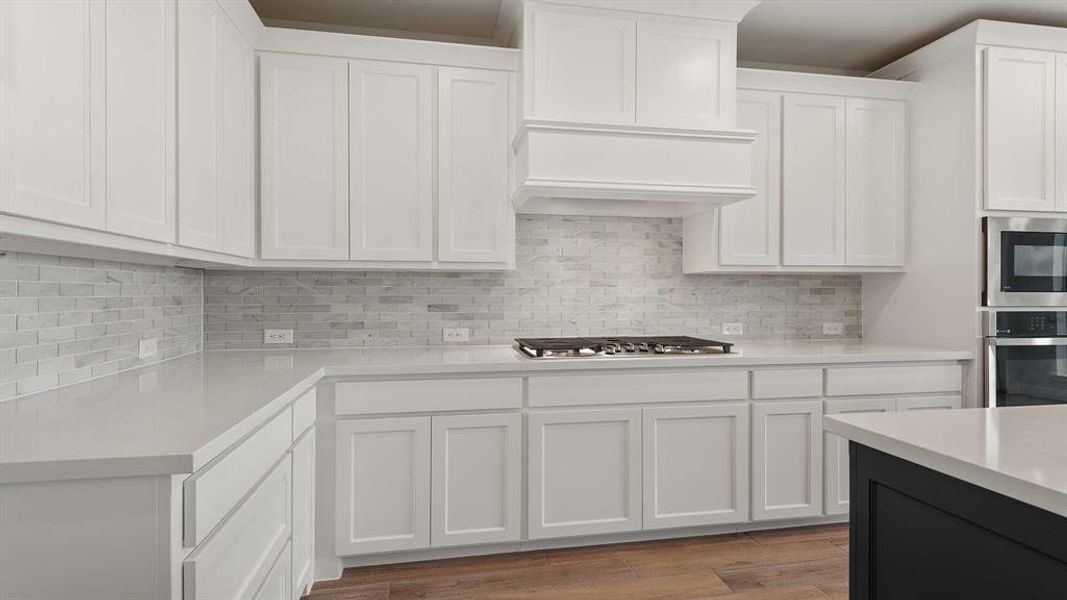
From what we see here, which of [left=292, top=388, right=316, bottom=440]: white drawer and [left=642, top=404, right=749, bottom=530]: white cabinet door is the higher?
[left=292, top=388, right=316, bottom=440]: white drawer

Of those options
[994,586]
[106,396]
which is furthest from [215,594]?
[994,586]

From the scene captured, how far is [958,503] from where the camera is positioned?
1057mm

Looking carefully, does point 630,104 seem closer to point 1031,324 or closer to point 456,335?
point 456,335

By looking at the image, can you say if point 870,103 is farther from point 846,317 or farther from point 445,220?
point 445,220

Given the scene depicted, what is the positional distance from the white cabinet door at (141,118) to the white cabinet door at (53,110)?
0.05 m

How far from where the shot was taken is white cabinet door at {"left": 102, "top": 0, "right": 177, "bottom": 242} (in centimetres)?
146

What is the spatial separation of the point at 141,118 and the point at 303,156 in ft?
3.56

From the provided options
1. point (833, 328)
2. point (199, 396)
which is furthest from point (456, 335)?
point (833, 328)

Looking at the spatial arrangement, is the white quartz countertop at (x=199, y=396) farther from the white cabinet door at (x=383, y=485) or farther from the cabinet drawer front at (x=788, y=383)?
the white cabinet door at (x=383, y=485)

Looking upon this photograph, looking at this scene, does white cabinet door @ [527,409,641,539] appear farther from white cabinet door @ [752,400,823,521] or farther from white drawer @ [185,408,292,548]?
white drawer @ [185,408,292,548]

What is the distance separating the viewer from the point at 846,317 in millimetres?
3652

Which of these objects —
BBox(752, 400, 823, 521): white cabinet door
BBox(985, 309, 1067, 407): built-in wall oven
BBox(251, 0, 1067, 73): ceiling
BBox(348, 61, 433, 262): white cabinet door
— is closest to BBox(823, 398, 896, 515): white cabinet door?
BBox(752, 400, 823, 521): white cabinet door

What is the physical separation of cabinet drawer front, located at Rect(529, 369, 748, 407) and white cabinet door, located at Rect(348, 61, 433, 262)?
87 cm

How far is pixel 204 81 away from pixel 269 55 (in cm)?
68
